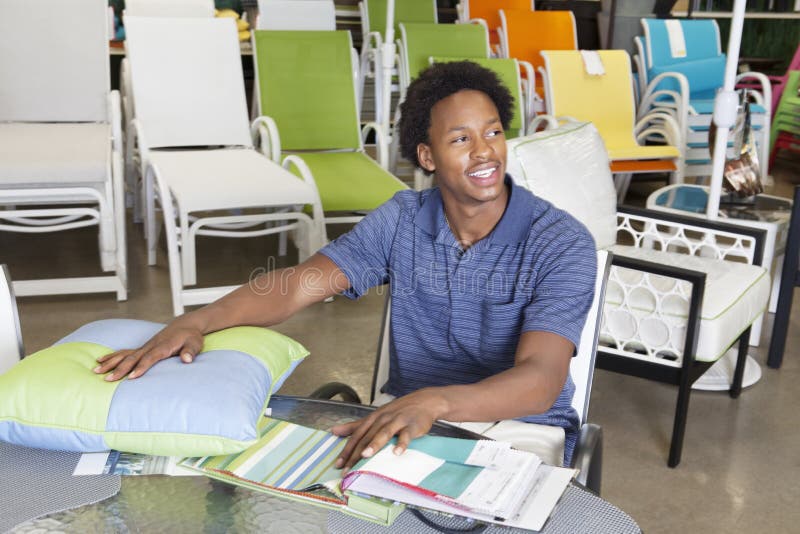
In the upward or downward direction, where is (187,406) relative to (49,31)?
downward

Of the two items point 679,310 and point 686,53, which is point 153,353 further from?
point 686,53

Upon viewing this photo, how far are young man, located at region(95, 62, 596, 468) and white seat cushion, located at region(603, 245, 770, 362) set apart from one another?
91 cm

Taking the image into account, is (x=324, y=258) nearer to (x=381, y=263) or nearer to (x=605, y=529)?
(x=381, y=263)

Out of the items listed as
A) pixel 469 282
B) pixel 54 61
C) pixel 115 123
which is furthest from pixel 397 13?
pixel 469 282

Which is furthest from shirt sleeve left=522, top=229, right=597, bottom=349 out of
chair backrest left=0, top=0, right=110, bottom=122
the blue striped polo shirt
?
chair backrest left=0, top=0, right=110, bottom=122

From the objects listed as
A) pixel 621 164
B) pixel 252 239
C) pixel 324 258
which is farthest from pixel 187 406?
pixel 621 164

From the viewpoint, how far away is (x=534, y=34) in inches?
238

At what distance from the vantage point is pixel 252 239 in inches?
186

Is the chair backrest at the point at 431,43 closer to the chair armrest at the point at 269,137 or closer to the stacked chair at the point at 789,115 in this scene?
the chair armrest at the point at 269,137

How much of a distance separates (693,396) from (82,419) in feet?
7.49

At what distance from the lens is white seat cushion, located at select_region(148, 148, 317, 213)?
137 inches

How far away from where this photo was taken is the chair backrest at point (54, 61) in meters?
4.44

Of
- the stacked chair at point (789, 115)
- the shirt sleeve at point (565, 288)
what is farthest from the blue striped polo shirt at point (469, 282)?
the stacked chair at point (789, 115)

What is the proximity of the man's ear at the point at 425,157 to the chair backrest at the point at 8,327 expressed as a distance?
2.69 feet
